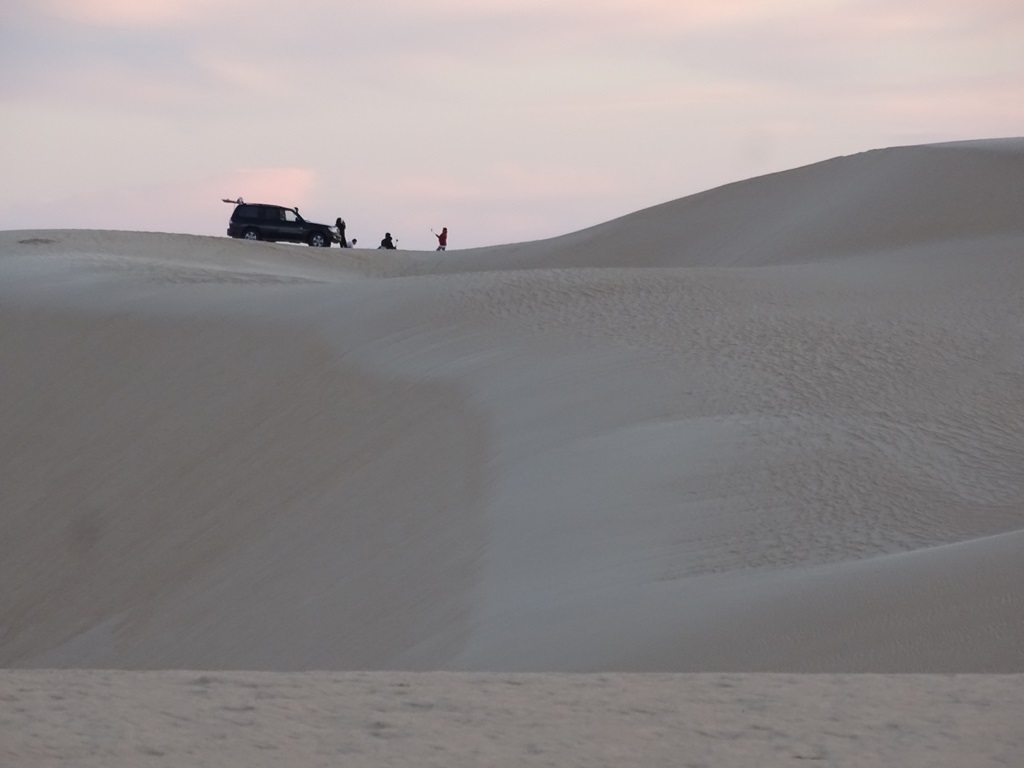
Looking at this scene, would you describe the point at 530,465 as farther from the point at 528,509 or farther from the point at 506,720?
the point at 506,720

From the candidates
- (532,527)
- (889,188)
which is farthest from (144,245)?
(532,527)

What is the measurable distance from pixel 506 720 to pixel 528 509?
4653mm

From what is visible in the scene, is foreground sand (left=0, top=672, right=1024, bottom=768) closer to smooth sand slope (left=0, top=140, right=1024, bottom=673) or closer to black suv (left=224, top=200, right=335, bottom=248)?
smooth sand slope (left=0, top=140, right=1024, bottom=673)

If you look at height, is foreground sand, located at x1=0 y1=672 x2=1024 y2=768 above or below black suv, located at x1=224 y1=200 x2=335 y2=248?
below

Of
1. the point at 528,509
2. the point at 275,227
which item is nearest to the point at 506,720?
the point at 528,509

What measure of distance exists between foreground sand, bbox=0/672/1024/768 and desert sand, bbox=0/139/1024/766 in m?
0.02

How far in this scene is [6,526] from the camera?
46.8 ft

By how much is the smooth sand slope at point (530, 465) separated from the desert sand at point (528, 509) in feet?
0.12

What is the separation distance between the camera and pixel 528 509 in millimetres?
8492

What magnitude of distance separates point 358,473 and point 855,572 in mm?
5976

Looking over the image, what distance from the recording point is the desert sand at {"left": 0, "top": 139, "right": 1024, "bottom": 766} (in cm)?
391

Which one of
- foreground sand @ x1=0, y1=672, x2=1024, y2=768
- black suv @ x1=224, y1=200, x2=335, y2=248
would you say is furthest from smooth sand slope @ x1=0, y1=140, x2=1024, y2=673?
black suv @ x1=224, y1=200, x2=335, y2=248

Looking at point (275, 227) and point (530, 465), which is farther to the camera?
point (275, 227)

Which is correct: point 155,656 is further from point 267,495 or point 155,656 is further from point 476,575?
point 476,575
